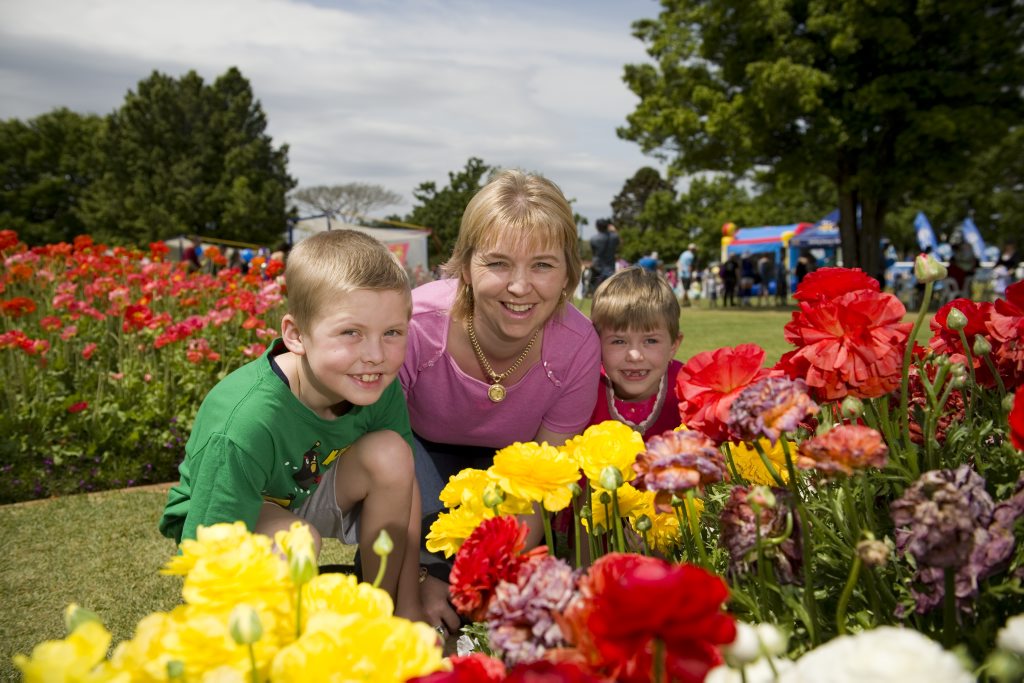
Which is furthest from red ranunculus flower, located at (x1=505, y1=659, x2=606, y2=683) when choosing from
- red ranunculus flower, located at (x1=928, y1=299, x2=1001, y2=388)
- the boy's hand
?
the boy's hand

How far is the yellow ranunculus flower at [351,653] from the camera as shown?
25.4 inches

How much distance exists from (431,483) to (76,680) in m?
2.47

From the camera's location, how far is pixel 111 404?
4.34 m

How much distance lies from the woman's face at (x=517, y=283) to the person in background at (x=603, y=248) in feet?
37.4

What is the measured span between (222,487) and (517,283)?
1.05 m

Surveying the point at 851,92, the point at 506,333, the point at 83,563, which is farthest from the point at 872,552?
the point at 851,92

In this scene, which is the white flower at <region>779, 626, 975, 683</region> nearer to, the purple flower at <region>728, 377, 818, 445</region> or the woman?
the purple flower at <region>728, 377, 818, 445</region>

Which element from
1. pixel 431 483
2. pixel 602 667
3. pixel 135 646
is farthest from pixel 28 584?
pixel 602 667

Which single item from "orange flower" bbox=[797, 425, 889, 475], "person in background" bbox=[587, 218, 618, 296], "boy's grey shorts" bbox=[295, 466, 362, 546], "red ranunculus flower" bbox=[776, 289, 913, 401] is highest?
"person in background" bbox=[587, 218, 618, 296]

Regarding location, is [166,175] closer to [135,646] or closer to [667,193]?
[667,193]

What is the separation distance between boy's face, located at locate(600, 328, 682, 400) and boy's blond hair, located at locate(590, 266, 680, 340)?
3 cm

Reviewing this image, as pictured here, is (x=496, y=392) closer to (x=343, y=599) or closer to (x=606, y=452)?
(x=606, y=452)

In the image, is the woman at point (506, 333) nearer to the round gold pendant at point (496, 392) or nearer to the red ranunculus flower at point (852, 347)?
the round gold pendant at point (496, 392)

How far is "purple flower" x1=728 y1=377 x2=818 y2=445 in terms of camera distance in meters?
0.83
